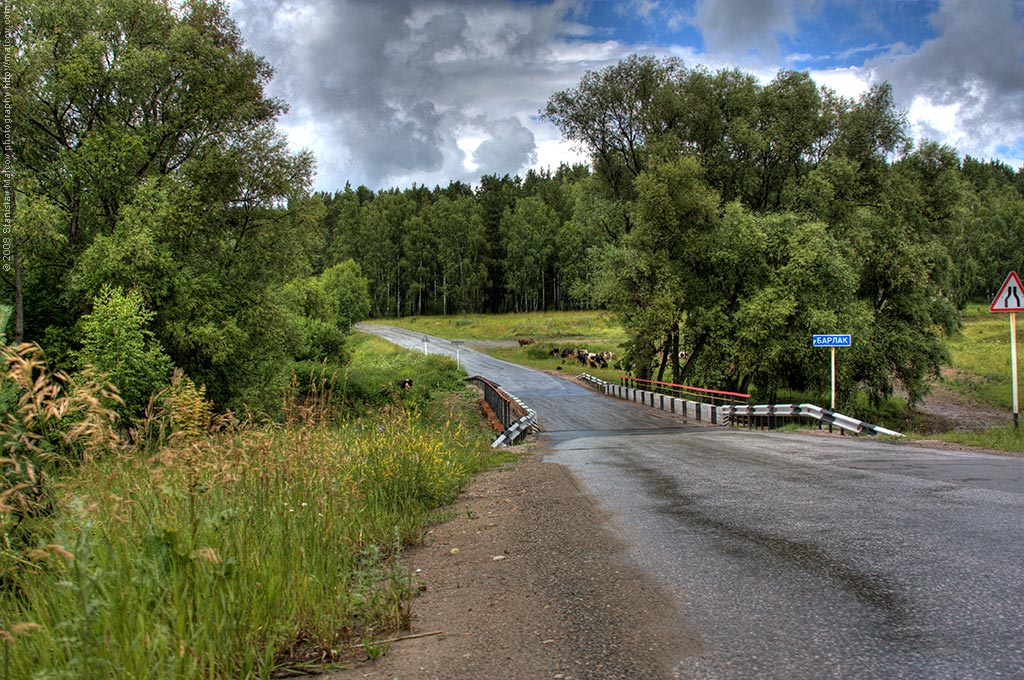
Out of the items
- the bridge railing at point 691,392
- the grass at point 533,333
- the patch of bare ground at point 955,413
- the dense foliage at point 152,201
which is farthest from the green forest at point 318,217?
the grass at point 533,333

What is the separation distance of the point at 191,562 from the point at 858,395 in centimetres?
4159

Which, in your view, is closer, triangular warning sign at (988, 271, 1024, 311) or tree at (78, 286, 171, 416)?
triangular warning sign at (988, 271, 1024, 311)

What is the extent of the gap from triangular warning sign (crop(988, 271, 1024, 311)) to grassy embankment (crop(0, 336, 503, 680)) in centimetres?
1470

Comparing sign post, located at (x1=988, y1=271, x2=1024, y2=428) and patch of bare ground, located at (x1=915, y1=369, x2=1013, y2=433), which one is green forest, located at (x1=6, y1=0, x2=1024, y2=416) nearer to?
Answer: patch of bare ground, located at (x1=915, y1=369, x2=1013, y2=433)

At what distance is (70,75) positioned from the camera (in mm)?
22266

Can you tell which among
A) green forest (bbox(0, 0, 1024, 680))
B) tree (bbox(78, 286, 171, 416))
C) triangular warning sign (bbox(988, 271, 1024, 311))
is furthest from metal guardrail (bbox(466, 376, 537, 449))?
triangular warning sign (bbox(988, 271, 1024, 311))

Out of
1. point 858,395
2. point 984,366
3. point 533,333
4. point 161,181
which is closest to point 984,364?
point 984,366

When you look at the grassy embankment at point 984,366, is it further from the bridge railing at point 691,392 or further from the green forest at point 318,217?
the bridge railing at point 691,392

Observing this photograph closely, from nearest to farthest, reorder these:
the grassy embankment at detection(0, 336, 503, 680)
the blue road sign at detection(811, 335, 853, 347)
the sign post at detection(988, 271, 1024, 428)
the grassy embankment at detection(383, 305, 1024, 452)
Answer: the grassy embankment at detection(0, 336, 503, 680), the sign post at detection(988, 271, 1024, 428), the blue road sign at detection(811, 335, 853, 347), the grassy embankment at detection(383, 305, 1024, 452)

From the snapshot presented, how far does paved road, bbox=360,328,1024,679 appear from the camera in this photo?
3.33 meters

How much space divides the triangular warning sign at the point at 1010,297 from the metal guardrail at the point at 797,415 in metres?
3.81

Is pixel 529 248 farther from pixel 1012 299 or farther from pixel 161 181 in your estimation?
pixel 1012 299

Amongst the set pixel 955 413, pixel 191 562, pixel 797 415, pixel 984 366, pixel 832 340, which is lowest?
pixel 955 413

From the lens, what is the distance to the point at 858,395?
38.5m
